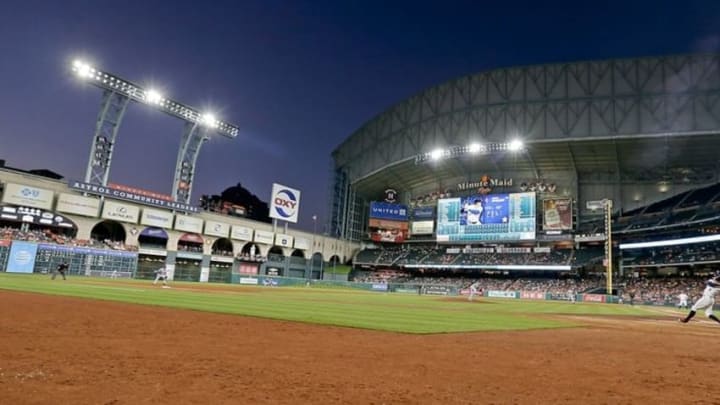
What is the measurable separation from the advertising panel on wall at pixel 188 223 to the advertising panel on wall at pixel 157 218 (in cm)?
98

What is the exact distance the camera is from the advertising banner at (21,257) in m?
37.5

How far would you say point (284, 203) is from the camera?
62.0 meters

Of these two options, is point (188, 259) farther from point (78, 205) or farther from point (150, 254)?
point (78, 205)

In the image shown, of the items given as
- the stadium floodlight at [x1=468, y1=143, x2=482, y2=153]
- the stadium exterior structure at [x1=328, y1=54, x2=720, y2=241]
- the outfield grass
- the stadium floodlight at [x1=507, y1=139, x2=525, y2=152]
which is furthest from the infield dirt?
the stadium exterior structure at [x1=328, y1=54, x2=720, y2=241]

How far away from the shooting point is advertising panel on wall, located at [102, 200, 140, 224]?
46500 mm

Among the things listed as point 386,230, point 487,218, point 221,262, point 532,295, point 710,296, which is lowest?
point 532,295

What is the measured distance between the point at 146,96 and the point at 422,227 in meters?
43.8

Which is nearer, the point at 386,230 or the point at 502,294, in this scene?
the point at 502,294

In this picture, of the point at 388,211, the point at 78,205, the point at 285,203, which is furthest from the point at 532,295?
the point at 78,205

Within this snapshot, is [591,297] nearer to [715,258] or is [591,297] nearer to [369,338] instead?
[715,258]

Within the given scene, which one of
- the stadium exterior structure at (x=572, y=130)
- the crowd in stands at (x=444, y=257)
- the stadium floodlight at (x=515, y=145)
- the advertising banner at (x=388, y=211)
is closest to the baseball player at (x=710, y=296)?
the stadium floodlight at (x=515, y=145)

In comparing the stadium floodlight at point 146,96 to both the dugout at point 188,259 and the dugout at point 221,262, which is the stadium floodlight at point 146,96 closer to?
the dugout at point 188,259

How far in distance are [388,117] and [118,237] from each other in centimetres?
4453

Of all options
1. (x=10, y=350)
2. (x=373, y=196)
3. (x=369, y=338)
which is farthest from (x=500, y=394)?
(x=373, y=196)
